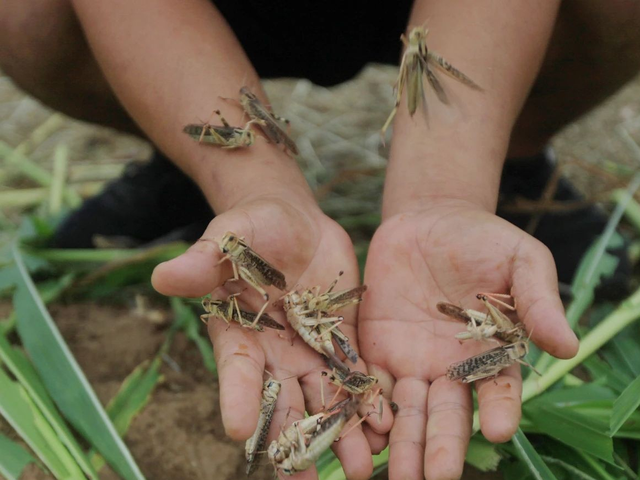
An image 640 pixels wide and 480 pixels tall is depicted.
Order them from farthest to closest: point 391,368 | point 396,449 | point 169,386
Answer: point 169,386, point 391,368, point 396,449

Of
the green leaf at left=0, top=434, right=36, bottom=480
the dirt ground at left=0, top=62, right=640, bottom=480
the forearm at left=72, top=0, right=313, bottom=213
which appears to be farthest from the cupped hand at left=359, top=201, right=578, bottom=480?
the green leaf at left=0, top=434, right=36, bottom=480

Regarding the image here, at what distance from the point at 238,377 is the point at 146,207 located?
7.16 feet

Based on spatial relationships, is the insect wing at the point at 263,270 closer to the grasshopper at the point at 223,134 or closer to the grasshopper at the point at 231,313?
the grasshopper at the point at 231,313

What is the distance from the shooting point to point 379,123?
15.6ft

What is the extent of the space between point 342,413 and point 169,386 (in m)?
1.17

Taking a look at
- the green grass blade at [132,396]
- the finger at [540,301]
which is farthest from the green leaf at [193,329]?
the finger at [540,301]

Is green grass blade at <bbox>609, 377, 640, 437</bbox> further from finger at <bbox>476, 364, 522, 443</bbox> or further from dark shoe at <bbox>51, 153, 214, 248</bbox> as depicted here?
dark shoe at <bbox>51, 153, 214, 248</bbox>

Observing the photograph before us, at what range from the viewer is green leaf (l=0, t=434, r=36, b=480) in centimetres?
203

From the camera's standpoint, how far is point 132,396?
8.39 feet

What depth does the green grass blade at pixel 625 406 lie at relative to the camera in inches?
77.1

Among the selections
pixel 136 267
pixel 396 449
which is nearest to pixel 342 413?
A: pixel 396 449

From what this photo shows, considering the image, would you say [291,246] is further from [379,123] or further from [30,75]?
[379,123]

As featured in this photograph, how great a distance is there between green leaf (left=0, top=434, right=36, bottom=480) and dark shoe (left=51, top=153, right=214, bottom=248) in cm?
153

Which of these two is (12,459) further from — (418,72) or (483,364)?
(418,72)
